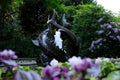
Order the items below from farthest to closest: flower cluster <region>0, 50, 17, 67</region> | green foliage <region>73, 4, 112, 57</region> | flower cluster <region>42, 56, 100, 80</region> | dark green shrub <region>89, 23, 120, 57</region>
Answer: green foliage <region>73, 4, 112, 57</region> → dark green shrub <region>89, 23, 120, 57</region> → flower cluster <region>0, 50, 17, 67</region> → flower cluster <region>42, 56, 100, 80</region>

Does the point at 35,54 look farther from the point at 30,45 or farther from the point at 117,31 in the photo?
the point at 117,31

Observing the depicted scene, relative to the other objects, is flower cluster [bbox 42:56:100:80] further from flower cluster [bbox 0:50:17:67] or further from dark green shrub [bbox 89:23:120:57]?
dark green shrub [bbox 89:23:120:57]

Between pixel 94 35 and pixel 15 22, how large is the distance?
23.9 ft

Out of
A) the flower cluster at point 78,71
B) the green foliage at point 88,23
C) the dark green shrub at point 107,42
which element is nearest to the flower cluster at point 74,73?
the flower cluster at point 78,71

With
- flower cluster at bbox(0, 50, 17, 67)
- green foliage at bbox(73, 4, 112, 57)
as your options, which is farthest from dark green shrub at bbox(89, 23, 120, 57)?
flower cluster at bbox(0, 50, 17, 67)

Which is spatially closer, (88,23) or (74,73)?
(74,73)

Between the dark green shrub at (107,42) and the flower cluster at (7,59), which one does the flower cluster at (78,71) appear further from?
the dark green shrub at (107,42)

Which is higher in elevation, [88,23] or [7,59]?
[88,23]

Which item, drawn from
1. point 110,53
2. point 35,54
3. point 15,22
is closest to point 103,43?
point 110,53

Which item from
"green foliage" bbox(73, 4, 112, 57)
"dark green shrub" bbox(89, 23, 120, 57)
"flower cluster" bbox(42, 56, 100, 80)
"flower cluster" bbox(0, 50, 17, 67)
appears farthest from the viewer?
"green foliage" bbox(73, 4, 112, 57)

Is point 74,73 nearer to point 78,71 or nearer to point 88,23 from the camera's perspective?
point 78,71

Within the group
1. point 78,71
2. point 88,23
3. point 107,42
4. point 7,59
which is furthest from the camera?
point 88,23

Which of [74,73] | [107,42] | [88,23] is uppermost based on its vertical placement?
[88,23]

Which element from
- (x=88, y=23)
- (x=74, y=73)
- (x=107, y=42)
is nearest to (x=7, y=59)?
(x=74, y=73)
